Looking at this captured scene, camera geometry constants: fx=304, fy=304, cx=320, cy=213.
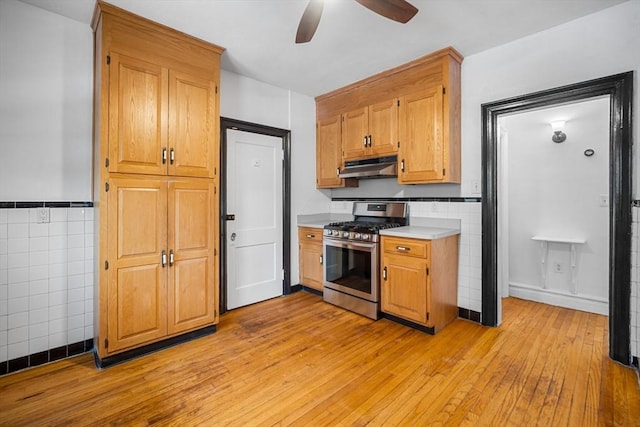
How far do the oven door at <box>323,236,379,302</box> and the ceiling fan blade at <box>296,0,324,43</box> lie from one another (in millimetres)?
1951

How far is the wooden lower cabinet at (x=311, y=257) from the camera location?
381cm

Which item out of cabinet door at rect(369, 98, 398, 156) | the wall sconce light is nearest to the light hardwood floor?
cabinet door at rect(369, 98, 398, 156)

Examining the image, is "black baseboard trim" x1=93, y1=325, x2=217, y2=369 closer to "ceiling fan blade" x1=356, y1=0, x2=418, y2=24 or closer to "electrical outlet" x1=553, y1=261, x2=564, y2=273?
"ceiling fan blade" x1=356, y1=0, x2=418, y2=24

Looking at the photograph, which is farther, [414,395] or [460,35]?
[460,35]

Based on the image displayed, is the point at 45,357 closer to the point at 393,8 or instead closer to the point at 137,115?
the point at 137,115

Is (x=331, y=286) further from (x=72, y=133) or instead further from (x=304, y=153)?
(x=72, y=133)

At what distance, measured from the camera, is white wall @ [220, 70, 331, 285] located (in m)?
3.41

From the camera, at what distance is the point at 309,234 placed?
3.93 meters

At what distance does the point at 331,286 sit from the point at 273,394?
1.71 meters

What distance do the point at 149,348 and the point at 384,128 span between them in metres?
3.08

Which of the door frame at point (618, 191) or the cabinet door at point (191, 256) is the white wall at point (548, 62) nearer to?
the door frame at point (618, 191)

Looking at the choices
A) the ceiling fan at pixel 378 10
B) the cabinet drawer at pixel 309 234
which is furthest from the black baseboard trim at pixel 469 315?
the ceiling fan at pixel 378 10

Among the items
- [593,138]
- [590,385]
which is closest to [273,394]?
[590,385]

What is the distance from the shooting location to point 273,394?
1.96 meters
